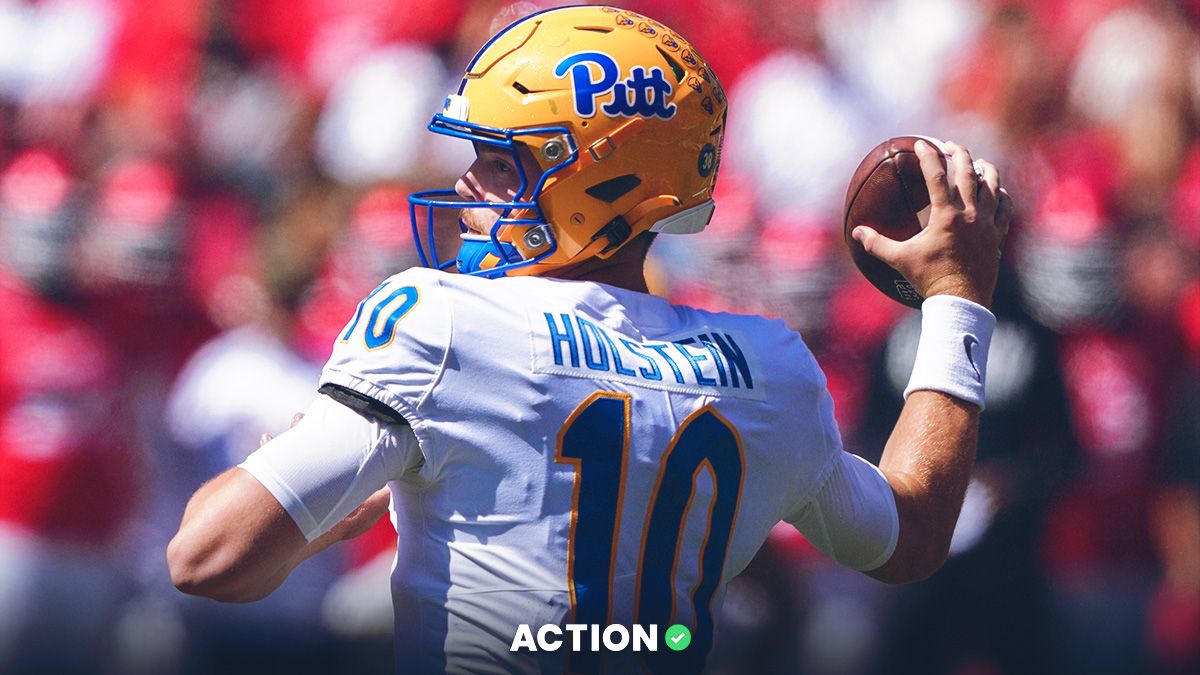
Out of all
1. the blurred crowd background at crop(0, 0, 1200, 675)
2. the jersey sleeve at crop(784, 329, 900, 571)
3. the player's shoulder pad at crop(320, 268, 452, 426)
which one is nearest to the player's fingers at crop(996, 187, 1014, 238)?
the jersey sleeve at crop(784, 329, 900, 571)

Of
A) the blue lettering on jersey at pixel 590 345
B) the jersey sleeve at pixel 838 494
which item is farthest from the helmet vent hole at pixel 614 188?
the jersey sleeve at pixel 838 494

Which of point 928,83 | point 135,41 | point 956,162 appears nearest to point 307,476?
point 956,162

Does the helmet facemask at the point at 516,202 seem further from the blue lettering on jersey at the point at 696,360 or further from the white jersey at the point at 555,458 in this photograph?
the blue lettering on jersey at the point at 696,360

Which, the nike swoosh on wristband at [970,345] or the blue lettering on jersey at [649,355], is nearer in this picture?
the blue lettering on jersey at [649,355]

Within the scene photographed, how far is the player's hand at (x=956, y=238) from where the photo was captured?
256 cm

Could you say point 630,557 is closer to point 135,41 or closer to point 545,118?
point 545,118

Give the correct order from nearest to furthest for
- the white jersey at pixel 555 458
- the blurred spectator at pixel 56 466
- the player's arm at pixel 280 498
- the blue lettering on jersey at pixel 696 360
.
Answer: the player's arm at pixel 280 498 < the white jersey at pixel 555 458 < the blue lettering on jersey at pixel 696 360 < the blurred spectator at pixel 56 466

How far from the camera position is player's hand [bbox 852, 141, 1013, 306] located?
2557 millimetres

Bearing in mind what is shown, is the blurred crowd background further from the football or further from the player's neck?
the player's neck

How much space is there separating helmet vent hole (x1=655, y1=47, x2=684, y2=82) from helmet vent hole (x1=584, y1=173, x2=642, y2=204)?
0.55 ft

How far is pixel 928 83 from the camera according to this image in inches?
249

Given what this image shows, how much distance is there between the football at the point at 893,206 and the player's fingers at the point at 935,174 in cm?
8

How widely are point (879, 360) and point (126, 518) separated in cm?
310

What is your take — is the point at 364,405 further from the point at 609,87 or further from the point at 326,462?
the point at 609,87
